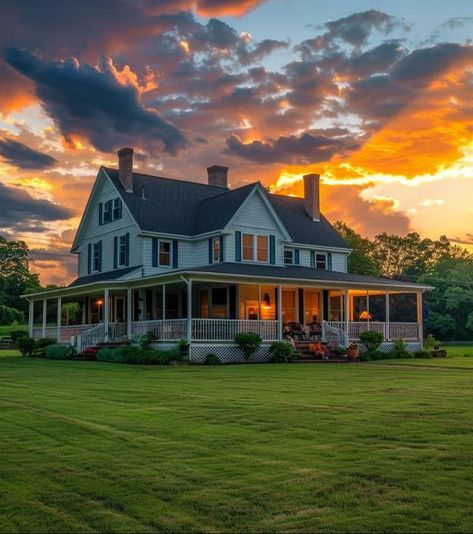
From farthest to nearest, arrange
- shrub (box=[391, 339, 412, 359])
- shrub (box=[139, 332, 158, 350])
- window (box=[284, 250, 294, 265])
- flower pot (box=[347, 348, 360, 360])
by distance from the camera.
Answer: window (box=[284, 250, 294, 265]) < shrub (box=[391, 339, 412, 359]) < flower pot (box=[347, 348, 360, 360]) < shrub (box=[139, 332, 158, 350])

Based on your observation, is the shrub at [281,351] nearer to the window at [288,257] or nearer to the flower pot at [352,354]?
the flower pot at [352,354]

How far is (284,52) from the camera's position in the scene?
80.6ft

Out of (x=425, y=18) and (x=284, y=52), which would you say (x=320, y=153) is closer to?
(x=284, y=52)

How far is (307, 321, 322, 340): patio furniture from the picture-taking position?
3219 centimetres

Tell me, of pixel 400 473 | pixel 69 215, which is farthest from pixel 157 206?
pixel 400 473

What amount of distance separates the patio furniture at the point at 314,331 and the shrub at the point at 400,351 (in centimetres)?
365

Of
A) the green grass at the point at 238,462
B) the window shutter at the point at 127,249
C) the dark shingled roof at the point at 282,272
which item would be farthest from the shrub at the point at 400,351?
the green grass at the point at 238,462

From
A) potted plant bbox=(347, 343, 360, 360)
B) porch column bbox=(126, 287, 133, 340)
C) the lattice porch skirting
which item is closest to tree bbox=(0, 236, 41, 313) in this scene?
porch column bbox=(126, 287, 133, 340)

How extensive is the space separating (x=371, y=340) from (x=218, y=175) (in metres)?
15.9

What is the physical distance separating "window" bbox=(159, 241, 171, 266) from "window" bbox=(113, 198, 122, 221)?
320 cm

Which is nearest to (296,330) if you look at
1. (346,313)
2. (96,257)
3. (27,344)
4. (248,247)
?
(346,313)

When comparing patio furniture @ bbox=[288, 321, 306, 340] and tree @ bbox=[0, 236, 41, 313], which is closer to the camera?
patio furniture @ bbox=[288, 321, 306, 340]

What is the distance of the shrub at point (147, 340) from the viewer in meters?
29.2

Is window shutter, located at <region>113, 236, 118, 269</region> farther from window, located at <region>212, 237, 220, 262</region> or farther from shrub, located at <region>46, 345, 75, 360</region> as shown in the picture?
shrub, located at <region>46, 345, 75, 360</region>
